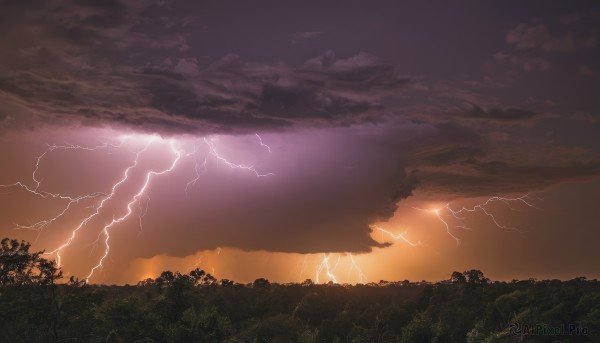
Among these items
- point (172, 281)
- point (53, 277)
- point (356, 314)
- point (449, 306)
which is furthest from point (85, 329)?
point (449, 306)

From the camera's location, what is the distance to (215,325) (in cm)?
5125

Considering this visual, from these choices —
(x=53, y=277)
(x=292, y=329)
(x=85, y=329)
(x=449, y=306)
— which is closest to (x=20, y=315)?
(x=53, y=277)

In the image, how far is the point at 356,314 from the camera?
7469 centimetres

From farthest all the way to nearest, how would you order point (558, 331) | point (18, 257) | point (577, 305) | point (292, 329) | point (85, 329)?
point (292, 329) < point (577, 305) < point (558, 331) < point (85, 329) < point (18, 257)

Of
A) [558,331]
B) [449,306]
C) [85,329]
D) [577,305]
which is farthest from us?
[449,306]

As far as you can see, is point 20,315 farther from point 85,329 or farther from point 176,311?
point 176,311

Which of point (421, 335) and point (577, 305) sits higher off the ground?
point (577, 305)

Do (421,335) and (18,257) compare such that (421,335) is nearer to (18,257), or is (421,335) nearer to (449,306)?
(449,306)

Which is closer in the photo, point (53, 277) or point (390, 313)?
point (53, 277)

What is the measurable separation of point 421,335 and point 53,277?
109ft

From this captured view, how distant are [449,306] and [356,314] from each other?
12230mm

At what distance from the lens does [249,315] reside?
7388 cm

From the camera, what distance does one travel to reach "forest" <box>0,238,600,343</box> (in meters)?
39.7

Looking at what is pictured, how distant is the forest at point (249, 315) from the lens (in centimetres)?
3972
